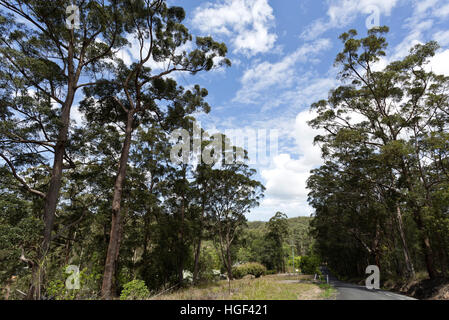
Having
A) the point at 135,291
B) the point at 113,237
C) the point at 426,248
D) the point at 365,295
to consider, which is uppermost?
the point at 113,237

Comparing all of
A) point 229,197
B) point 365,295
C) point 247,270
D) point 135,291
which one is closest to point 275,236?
point 247,270

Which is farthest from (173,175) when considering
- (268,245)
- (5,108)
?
(268,245)

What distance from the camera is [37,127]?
8.75 meters

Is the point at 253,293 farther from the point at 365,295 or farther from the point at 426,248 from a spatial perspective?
the point at 426,248

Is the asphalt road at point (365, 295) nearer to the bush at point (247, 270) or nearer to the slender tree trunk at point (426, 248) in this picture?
the slender tree trunk at point (426, 248)

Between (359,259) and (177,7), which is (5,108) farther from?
(359,259)

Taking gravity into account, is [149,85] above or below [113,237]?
above

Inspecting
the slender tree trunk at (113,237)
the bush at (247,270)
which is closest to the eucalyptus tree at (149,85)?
the slender tree trunk at (113,237)

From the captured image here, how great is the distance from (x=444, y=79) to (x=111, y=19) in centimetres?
1733

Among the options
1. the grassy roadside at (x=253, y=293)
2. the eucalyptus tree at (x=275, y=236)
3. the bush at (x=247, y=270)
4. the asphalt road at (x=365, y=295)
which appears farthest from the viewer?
the eucalyptus tree at (x=275, y=236)

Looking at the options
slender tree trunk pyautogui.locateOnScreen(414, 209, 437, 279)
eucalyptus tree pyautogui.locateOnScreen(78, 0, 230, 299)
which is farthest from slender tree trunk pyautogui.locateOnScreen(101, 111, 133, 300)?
slender tree trunk pyautogui.locateOnScreen(414, 209, 437, 279)

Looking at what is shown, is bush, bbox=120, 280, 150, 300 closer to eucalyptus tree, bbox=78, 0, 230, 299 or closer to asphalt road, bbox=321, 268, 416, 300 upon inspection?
eucalyptus tree, bbox=78, 0, 230, 299

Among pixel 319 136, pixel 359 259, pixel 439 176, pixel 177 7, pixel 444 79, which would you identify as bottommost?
pixel 359 259

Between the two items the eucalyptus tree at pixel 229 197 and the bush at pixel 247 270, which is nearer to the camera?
the eucalyptus tree at pixel 229 197
